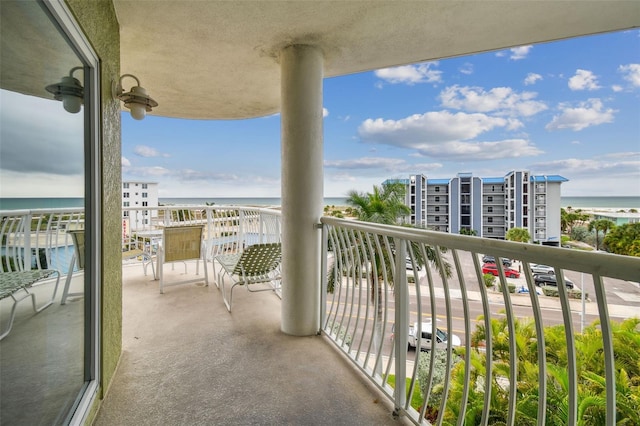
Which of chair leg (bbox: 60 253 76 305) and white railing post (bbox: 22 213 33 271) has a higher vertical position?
white railing post (bbox: 22 213 33 271)

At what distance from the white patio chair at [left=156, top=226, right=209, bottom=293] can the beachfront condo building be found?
268 inches

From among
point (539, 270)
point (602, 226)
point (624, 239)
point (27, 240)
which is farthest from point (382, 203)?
point (27, 240)

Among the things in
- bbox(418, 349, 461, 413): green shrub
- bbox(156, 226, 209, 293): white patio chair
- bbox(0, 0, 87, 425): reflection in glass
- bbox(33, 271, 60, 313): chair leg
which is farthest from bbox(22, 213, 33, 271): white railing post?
bbox(418, 349, 461, 413): green shrub

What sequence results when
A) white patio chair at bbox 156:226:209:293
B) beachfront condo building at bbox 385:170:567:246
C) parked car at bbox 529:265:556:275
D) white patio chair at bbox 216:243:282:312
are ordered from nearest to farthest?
1. parked car at bbox 529:265:556:275
2. white patio chair at bbox 216:243:282:312
3. white patio chair at bbox 156:226:209:293
4. beachfront condo building at bbox 385:170:567:246

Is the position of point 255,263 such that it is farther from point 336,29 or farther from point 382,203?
point 382,203

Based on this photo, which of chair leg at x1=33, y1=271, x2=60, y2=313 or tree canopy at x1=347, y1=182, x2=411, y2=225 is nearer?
chair leg at x1=33, y1=271, x2=60, y2=313

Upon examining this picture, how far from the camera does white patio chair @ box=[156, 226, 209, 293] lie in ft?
13.4

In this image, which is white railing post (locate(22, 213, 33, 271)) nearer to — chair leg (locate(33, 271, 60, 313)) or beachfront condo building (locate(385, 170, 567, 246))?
chair leg (locate(33, 271, 60, 313))

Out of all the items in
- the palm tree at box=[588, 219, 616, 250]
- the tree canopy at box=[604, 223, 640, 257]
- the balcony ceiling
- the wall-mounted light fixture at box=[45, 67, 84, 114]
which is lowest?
the tree canopy at box=[604, 223, 640, 257]

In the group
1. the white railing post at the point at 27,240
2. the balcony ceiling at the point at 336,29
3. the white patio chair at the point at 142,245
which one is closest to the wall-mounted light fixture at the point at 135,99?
the balcony ceiling at the point at 336,29

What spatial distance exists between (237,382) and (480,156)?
86.9ft

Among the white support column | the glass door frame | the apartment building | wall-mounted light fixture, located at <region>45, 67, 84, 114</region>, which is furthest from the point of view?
the apartment building

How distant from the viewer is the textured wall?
1.86 metres

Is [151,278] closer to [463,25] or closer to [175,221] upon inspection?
[175,221]
